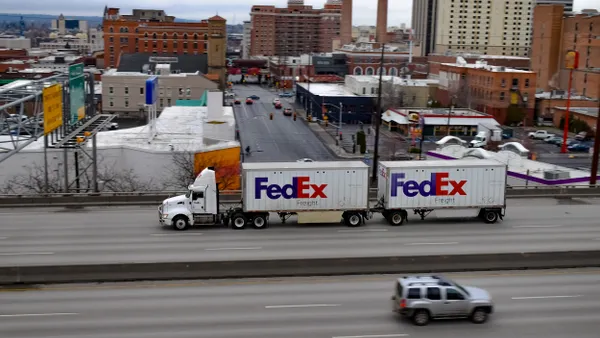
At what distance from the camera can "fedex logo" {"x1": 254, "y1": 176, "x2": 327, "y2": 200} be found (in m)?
24.6

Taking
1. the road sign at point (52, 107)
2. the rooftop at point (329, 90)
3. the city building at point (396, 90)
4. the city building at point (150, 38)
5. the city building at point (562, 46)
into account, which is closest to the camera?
the road sign at point (52, 107)

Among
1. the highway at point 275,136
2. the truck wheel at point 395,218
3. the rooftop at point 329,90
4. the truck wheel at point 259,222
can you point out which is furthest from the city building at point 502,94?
the truck wheel at point 259,222

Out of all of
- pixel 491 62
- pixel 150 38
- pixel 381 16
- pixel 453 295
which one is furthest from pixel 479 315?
pixel 381 16

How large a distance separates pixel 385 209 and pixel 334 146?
42.8m

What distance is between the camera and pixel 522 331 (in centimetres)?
1542

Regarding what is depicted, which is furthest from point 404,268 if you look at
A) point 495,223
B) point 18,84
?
point 18,84

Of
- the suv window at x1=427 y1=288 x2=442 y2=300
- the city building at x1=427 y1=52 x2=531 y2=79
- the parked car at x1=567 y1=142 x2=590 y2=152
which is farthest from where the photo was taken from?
the city building at x1=427 y1=52 x2=531 y2=79

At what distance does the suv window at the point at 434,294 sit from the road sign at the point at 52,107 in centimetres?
1827

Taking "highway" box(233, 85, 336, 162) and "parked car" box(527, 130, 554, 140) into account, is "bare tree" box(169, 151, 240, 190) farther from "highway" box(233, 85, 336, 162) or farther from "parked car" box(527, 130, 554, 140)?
"parked car" box(527, 130, 554, 140)

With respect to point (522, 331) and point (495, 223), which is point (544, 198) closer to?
point (495, 223)

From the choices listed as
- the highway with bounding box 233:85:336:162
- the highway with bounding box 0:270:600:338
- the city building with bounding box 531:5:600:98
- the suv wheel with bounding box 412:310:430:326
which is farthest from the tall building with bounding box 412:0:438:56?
the suv wheel with bounding box 412:310:430:326

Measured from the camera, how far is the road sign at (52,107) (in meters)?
27.9

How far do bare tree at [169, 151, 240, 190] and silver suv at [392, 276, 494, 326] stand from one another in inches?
939

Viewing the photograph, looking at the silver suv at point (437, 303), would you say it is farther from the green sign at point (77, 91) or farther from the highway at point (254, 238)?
the green sign at point (77, 91)
